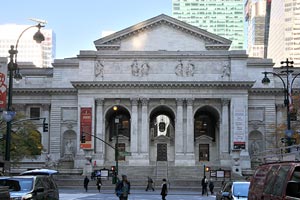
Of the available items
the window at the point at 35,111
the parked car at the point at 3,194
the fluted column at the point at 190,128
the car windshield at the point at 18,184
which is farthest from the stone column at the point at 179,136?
the parked car at the point at 3,194

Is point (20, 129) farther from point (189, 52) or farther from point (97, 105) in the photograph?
point (189, 52)

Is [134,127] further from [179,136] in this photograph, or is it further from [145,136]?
[179,136]

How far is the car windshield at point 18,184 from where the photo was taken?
2132 centimetres

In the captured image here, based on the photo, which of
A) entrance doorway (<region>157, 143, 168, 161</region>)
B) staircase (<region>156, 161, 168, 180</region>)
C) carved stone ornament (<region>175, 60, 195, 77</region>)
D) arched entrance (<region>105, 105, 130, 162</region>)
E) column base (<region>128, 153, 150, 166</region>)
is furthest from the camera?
entrance doorway (<region>157, 143, 168, 161</region>)

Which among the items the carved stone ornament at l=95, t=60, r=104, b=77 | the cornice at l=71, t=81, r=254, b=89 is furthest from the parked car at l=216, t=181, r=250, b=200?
the carved stone ornament at l=95, t=60, r=104, b=77

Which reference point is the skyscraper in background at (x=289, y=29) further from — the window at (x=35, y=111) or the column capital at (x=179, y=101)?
the window at (x=35, y=111)

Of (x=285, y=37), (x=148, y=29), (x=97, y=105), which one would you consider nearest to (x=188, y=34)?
(x=148, y=29)

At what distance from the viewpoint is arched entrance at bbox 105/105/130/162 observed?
291 feet

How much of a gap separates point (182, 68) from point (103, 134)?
47.6ft

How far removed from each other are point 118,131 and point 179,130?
9.84m

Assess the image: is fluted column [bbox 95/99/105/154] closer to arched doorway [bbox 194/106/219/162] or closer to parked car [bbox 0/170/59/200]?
arched doorway [bbox 194/106/219/162]

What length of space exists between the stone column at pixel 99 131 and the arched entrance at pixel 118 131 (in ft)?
7.47

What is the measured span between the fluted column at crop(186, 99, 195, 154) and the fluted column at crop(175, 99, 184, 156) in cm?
88

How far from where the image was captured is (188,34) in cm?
9100
